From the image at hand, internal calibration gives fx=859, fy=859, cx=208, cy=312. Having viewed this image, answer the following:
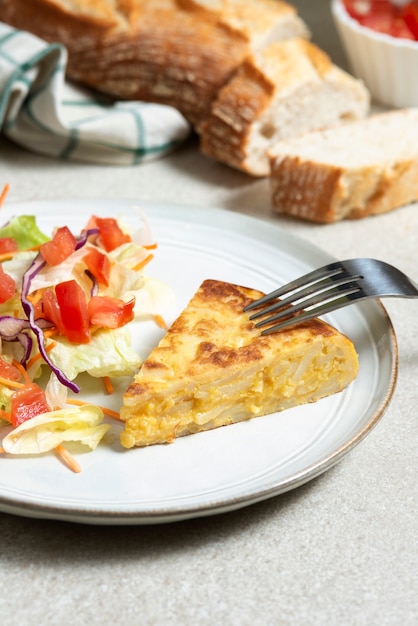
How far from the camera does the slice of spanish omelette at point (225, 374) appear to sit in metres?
2.51

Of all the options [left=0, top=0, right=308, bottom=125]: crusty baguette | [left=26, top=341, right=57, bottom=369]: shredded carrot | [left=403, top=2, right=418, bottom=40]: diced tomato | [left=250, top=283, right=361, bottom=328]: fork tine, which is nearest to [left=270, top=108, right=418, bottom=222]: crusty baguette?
[left=0, top=0, right=308, bottom=125]: crusty baguette

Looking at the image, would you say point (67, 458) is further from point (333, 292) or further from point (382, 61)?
point (382, 61)

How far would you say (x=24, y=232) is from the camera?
324 centimetres

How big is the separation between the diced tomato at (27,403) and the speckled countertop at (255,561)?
11.0 inches

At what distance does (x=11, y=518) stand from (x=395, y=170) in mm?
2479

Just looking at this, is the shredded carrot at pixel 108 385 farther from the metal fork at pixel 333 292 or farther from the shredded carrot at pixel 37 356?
the metal fork at pixel 333 292

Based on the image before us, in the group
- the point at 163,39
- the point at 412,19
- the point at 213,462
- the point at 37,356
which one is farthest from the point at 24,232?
the point at 412,19

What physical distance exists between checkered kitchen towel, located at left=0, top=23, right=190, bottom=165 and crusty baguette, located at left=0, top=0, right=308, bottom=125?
0.60ft

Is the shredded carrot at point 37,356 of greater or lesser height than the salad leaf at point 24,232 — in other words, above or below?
above

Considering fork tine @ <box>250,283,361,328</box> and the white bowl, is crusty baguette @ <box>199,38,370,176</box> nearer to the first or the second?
the white bowl

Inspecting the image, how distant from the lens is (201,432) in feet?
8.52

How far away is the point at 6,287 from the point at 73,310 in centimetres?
24

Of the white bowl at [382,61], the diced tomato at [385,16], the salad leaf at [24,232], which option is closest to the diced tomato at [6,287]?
the salad leaf at [24,232]

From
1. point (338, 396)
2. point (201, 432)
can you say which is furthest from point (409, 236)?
point (201, 432)
